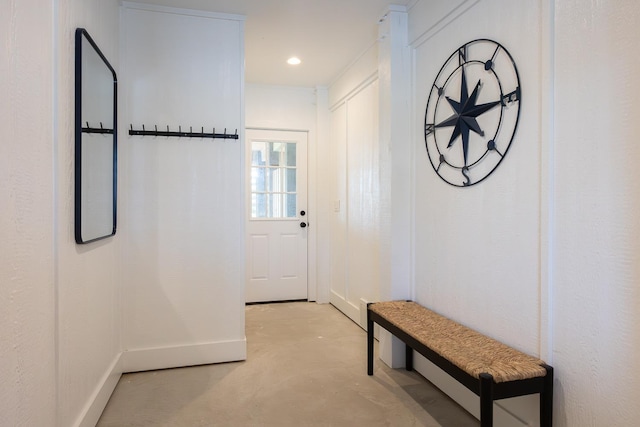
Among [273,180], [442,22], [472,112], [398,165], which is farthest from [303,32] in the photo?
[273,180]

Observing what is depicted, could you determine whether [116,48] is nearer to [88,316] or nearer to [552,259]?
[88,316]

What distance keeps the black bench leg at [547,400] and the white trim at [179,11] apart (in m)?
2.82

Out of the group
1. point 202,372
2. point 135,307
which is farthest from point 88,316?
point 202,372

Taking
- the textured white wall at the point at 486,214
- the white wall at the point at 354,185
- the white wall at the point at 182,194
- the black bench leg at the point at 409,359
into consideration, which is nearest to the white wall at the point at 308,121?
the white wall at the point at 354,185

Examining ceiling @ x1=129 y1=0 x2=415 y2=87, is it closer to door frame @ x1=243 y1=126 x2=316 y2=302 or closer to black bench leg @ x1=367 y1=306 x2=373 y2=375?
door frame @ x1=243 y1=126 x2=316 y2=302

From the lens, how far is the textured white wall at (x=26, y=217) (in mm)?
1136

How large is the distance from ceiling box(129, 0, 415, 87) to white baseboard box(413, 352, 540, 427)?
244 cm

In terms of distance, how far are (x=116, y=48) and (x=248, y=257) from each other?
2.54 metres

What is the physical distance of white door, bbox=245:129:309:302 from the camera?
4.45 meters

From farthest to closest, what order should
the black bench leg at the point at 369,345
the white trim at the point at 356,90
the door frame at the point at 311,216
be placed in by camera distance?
the door frame at the point at 311,216
the white trim at the point at 356,90
the black bench leg at the point at 369,345

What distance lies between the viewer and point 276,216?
14.9 feet

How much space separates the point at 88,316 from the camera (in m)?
1.93

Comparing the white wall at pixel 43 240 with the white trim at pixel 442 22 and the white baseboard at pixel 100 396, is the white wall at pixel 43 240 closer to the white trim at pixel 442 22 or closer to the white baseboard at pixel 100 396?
the white baseboard at pixel 100 396

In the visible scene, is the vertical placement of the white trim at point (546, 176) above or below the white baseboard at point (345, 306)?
above
